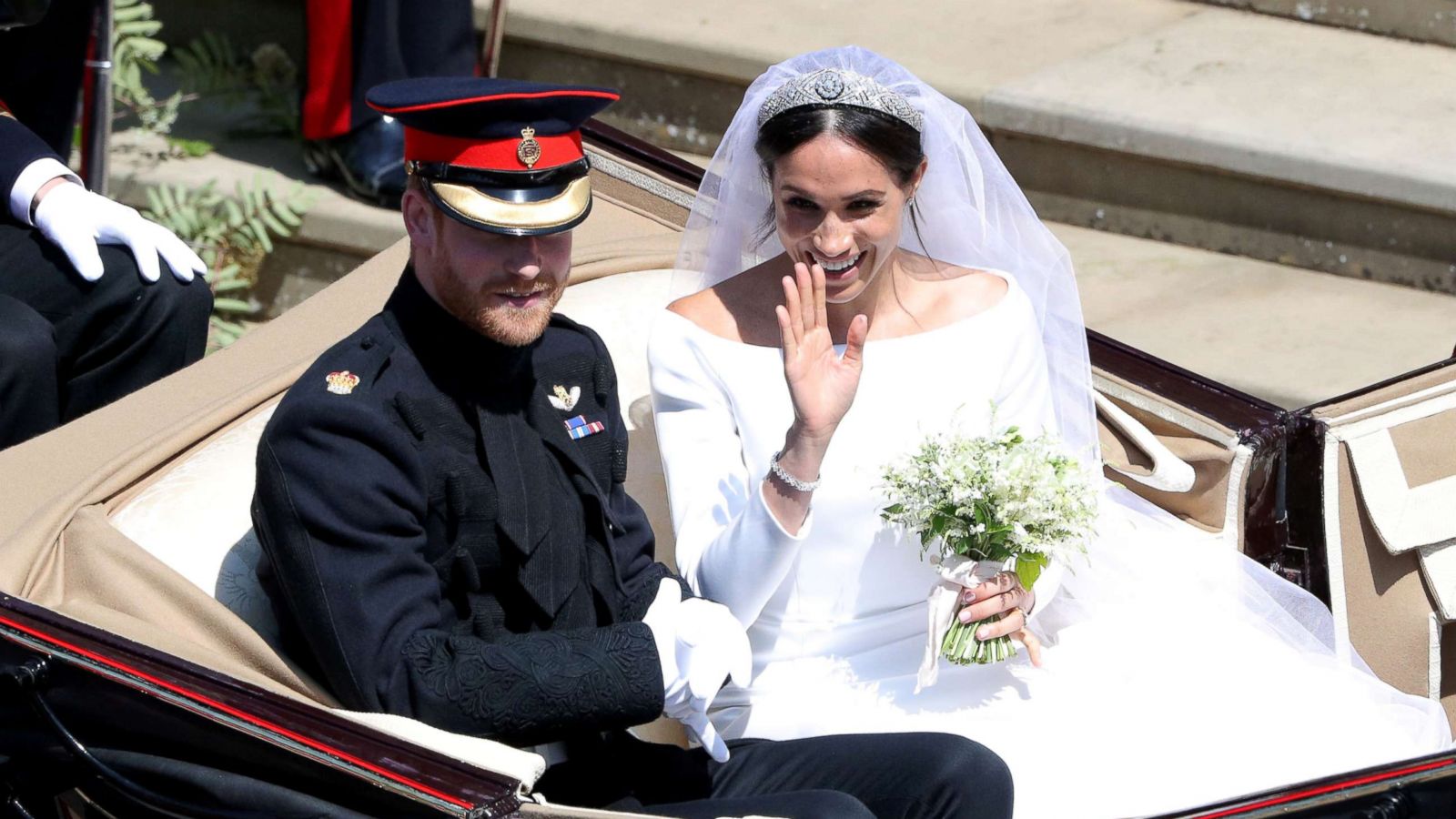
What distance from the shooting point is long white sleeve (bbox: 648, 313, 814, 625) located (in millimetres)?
2268

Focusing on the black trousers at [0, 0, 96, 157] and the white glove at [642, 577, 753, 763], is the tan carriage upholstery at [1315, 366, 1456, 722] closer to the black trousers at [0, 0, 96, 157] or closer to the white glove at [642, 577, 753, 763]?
the white glove at [642, 577, 753, 763]

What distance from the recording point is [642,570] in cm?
233

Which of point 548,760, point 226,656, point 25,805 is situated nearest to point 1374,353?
point 548,760

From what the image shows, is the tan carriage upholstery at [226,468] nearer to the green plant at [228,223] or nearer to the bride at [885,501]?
the bride at [885,501]

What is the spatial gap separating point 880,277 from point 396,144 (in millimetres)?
2012

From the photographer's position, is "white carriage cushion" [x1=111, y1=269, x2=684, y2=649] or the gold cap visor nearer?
the gold cap visor

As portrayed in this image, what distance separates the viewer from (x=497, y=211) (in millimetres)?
2033

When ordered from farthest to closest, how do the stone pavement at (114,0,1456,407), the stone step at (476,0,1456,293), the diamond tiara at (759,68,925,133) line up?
the stone step at (476,0,1456,293), the stone pavement at (114,0,1456,407), the diamond tiara at (759,68,925,133)

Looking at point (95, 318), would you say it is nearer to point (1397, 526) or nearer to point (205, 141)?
point (205, 141)

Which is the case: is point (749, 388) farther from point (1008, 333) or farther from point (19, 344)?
point (19, 344)

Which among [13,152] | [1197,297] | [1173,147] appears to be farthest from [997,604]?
[1173,147]

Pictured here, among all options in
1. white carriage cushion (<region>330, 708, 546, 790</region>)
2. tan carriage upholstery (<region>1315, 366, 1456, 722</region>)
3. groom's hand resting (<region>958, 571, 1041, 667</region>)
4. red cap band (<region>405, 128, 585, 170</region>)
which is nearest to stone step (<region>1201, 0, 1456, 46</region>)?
tan carriage upholstery (<region>1315, 366, 1456, 722</region>)

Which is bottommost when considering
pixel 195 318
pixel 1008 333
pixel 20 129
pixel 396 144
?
pixel 396 144

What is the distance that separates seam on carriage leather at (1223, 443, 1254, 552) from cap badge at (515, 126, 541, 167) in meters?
1.31
